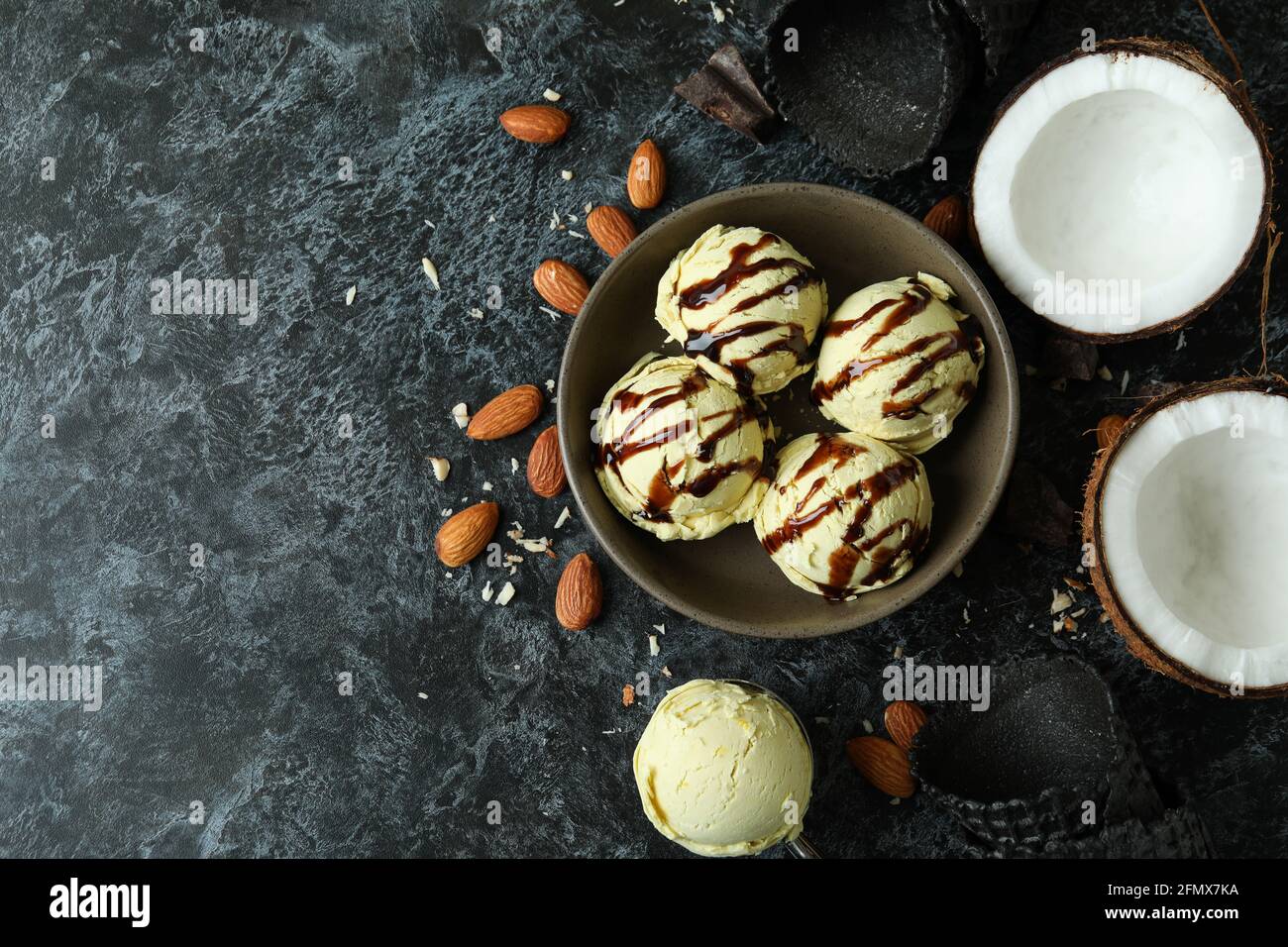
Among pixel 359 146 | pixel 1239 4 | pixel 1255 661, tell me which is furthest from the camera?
pixel 359 146

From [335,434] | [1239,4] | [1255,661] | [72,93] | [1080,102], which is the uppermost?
[1239,4]

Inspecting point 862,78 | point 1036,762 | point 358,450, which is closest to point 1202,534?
point 1036,762

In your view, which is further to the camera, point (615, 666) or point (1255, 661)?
point (615, 666)

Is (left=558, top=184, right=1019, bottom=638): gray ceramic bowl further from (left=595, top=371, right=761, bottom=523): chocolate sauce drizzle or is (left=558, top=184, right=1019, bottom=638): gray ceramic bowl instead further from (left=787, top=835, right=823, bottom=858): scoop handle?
(left=787, top=835, right=823, bottom=858): scoop handle

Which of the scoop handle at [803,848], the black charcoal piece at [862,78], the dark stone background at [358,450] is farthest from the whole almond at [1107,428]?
the scoop handle at [803,848]

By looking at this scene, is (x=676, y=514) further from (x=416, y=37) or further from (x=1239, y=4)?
(x=1239, y=4)

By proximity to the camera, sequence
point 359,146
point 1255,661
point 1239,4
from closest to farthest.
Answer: point 1255,661, point 1239,4, point 359,146

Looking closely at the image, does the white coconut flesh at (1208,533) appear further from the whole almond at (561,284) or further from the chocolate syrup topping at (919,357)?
the whole almond at (561,284)
